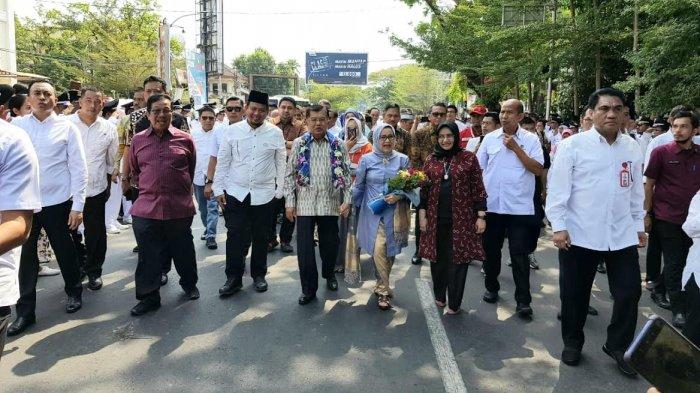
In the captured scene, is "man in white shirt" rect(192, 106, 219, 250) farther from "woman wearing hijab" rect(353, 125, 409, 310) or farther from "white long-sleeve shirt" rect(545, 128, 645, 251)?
"white long-sleeve shirt" rect(545, 128, 645, 251)

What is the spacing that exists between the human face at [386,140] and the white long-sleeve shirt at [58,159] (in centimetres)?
271

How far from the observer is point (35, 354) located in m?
3.85

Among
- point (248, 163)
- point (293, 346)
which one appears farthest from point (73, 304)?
point (293, 346)

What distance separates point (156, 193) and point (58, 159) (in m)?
0.88

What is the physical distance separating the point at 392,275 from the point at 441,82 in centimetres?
5944

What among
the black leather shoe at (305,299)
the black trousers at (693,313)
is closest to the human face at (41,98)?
the black leather shoe at (305,299)

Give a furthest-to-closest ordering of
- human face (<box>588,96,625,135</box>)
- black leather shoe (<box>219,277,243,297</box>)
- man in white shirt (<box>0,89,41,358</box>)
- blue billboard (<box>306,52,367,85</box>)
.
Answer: blue billboard (<box>306,52,367,85</box>) < black leather shoe (<box>219,277,243,297</box>) < human face (<box>588,96,625,135</box>) < man in white shirt (<box>0,89,41,358</box>)

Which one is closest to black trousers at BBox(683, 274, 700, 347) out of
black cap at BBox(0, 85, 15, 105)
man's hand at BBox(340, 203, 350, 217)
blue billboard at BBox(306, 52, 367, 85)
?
man's hand at BBox(340, 203, 350, 217)

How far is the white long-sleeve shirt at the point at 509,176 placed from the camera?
5.00 m

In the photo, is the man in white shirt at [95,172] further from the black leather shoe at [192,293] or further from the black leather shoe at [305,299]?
the black leather shoe at [305,299]

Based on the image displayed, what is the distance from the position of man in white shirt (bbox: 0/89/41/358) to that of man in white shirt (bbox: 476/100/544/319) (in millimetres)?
3969

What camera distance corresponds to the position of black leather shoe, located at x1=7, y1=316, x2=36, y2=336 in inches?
165

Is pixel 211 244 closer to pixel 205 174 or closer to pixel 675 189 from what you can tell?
pixel 205 174

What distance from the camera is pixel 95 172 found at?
5.39 metres
